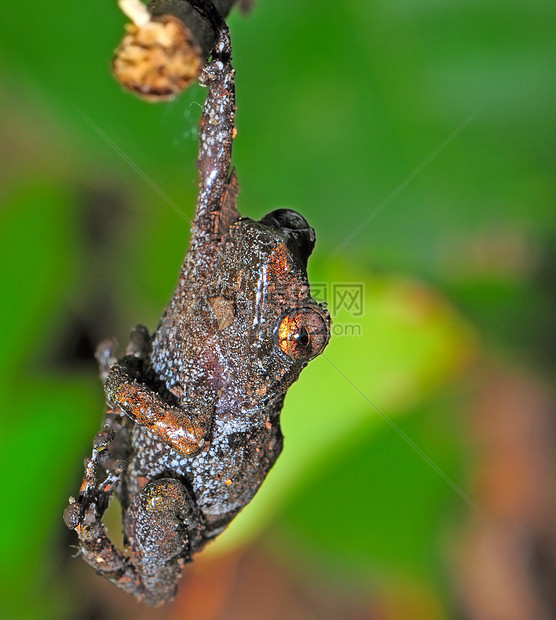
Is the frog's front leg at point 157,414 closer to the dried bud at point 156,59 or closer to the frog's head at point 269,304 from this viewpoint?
the frog's head at point 269,304

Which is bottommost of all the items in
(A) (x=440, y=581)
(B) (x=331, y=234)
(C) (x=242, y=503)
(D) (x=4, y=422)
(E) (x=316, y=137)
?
(D) (x=4, y=422)

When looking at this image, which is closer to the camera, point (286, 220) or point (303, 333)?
point (303, 333)

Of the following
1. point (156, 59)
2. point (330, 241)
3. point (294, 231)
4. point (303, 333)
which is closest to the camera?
point (156, 59)

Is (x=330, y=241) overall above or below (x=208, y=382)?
above

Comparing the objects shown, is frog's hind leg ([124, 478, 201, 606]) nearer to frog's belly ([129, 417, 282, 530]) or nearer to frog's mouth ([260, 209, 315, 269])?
frog's belly ([129, 417, 282, 530])

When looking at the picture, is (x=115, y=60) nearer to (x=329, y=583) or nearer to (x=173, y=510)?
(x=173, y=510)

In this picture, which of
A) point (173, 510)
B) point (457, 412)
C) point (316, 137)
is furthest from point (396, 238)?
point (173, 510)

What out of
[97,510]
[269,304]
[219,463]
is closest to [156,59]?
[269,304]

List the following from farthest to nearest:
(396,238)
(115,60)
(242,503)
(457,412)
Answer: (457,412), (396,238), (242,503), (115,60)

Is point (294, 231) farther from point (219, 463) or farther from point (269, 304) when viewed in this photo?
point (219, 463)
